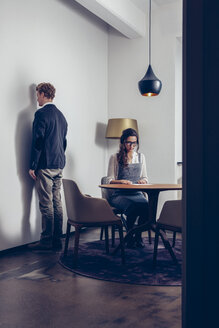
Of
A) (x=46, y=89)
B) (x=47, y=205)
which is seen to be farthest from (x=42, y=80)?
(x=47, y=205)

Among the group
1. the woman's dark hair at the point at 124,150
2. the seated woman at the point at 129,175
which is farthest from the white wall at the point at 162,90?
the woman's dark hair at the point at 124,150

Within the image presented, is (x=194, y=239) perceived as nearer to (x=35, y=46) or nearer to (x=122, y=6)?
(x=35, y=46)

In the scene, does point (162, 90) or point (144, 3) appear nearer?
point (144, 3)

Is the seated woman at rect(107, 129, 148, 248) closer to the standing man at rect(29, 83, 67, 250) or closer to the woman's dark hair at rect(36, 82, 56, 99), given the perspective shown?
the standing man at rect(29, 83, 67, 250)

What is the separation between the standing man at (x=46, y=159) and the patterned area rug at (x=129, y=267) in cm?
31

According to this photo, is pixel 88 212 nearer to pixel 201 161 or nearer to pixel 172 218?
pixel 172 218

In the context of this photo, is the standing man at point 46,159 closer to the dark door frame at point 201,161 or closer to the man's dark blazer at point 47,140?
the man's dark blazer at point 47,140

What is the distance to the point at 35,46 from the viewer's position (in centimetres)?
430

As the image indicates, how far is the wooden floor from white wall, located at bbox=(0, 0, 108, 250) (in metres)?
0.95

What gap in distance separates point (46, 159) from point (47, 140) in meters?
0.21

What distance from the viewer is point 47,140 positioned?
13.2ft

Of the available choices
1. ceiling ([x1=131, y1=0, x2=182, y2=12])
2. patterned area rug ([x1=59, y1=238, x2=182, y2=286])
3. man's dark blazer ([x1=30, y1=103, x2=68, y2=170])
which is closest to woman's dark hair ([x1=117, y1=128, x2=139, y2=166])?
man's dark blazer ([x1=30, y1=103, x2=68, y2=170])

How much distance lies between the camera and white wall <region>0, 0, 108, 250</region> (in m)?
3.90

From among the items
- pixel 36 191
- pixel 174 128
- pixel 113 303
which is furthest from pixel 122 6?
pixel 113 303
